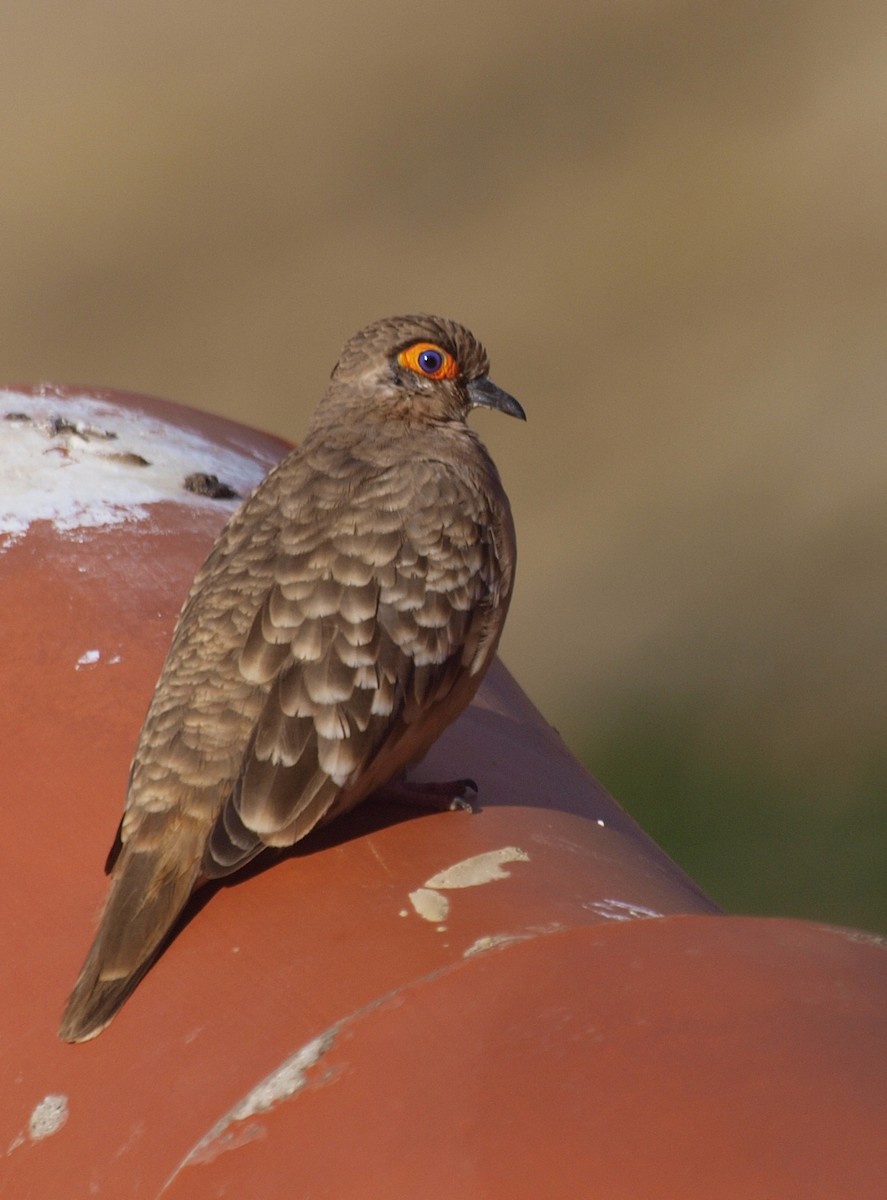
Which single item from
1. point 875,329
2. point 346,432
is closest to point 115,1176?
point 346,432

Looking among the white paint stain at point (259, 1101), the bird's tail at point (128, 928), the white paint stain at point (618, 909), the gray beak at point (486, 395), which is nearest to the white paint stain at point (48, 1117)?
the bird's tail at point (128, 928)

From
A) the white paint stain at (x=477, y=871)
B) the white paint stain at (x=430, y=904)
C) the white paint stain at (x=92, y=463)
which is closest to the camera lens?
the white paint stain at (x=430, y=904)

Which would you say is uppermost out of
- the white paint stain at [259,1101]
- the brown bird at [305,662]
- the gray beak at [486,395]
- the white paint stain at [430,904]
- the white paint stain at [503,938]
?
the gray beak at [486,395]

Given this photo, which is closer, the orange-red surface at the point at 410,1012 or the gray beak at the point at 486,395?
the orange-red surface at the point at 410,1012

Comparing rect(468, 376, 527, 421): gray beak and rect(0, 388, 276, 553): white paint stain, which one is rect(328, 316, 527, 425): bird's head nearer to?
rect(468, 376, 527, 421): gray beak

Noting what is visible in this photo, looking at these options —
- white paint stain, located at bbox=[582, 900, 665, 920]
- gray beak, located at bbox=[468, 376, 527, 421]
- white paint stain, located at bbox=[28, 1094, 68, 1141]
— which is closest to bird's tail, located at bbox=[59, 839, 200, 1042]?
white paint stain, located at bbox=[28, 1094, 68, 1141]

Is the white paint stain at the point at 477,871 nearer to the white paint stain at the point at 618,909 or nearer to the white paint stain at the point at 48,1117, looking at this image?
the white paint stain at the point at 618,909
